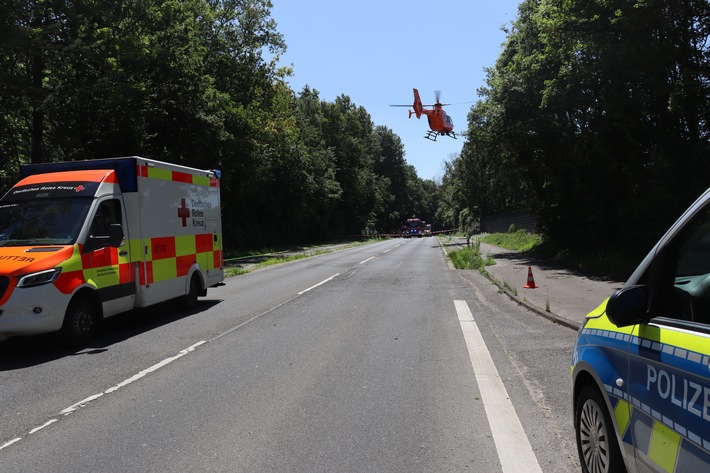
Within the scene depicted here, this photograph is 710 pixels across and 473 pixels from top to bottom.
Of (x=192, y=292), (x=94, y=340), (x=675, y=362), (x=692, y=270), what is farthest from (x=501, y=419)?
(x=192, y=292)

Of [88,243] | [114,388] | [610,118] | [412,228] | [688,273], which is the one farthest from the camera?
[412,228]

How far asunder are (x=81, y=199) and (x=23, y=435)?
5164mm

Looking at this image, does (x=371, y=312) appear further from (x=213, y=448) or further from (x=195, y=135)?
(x=195, y=135)

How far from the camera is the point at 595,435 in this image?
11.1 feet

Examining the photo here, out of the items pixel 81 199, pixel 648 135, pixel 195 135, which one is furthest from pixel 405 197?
pixel 81 199

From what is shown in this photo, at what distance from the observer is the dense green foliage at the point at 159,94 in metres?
19.6

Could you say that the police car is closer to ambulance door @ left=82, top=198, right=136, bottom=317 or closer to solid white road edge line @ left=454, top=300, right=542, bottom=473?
solid white road edge line @ left=454, top=300, right=542, bottom=473

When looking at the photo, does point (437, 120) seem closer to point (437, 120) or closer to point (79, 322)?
point (437, 120)

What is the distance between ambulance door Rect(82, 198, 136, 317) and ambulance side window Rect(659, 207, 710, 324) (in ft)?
26.7

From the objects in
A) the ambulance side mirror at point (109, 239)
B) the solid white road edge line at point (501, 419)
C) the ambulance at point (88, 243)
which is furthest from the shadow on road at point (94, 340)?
the solid white road edge line at point (501, 419)

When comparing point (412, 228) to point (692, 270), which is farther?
point (412, 228)

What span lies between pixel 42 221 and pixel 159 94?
18871mm

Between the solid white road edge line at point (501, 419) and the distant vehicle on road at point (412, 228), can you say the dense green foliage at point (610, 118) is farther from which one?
the distant vehicle on road at point (412, 228)

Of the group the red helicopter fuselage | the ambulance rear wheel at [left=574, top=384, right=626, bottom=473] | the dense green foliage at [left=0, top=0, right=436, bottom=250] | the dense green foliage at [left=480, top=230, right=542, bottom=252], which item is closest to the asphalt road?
the ambulance rear wheel at [left=574, top=384, right=626, bottom=473]
